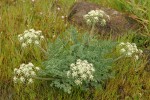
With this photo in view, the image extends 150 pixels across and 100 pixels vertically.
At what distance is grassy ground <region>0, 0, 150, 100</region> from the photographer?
387 cm

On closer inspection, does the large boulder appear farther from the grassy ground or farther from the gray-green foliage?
the gray-green foliage

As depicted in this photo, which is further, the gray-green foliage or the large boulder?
the large boulder

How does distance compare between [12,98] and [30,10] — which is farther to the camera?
[30,10]

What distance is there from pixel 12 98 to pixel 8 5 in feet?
7.13

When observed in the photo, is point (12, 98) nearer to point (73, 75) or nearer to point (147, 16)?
point (73, 75)

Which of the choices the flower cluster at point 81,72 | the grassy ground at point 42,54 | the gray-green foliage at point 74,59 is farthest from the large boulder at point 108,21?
the flower cluster at point 81,72

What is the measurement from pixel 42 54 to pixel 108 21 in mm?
1419

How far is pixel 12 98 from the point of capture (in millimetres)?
3883

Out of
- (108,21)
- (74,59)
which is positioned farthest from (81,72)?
(108,21)

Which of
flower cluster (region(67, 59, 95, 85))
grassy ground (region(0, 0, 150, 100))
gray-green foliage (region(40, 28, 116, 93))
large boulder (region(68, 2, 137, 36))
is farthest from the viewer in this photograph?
large boulder (region(68, 2, 137, 36))

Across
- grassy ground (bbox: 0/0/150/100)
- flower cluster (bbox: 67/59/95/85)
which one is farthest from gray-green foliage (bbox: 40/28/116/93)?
flower cluster (bbox: 67/59/95/85)

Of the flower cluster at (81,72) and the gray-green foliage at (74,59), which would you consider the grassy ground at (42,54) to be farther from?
the flower cluster at (81,72)

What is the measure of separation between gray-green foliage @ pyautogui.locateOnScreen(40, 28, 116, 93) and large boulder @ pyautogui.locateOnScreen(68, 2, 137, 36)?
105cm

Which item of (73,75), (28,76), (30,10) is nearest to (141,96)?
(73,75)
